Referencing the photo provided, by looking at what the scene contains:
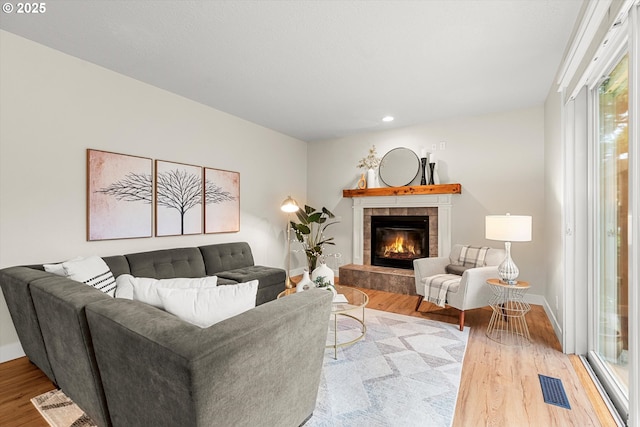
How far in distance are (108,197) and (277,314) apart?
257 cm

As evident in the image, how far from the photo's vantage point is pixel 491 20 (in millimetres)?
2170

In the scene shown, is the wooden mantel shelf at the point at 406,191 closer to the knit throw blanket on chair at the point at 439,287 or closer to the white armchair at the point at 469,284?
the white armchair at the point at 469,284

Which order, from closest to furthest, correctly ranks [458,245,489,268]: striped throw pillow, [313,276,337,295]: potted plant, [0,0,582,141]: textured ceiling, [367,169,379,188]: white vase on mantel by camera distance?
[0,0,582,141]: textured ceiling → [313,276,337,295]: potted plant → [458,245,489,268]: striped throw pillow → [367,169,379,188]: white vase on mantel

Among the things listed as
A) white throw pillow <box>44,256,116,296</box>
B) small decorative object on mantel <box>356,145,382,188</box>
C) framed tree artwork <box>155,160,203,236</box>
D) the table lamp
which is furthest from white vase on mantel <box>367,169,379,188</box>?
white throw pillow <box>44,256,116,296</box>

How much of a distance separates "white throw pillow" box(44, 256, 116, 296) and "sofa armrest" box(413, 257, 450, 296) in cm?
297

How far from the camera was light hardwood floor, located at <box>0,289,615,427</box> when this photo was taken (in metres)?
1.74

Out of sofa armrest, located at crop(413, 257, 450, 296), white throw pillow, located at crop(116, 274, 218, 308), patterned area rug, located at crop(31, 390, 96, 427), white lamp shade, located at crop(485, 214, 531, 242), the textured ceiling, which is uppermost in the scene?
the textured ceiling

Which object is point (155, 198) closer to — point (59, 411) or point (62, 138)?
point (62, 138)

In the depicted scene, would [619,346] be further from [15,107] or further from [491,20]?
[15,107]

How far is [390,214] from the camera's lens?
4895 millimetres

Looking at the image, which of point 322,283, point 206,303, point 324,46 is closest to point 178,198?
point 322,283

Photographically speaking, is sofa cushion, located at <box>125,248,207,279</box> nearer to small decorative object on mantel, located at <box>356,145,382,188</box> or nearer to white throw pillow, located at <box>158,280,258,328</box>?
white throw pillow, located at <box>158,280,258,328</box>

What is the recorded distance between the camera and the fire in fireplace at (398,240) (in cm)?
469

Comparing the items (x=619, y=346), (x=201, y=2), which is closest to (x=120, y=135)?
(x=201, y=2)
